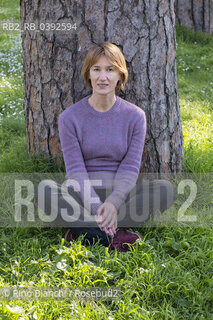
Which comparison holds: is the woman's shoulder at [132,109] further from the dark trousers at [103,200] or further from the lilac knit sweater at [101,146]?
the dark trousers at [103,200]

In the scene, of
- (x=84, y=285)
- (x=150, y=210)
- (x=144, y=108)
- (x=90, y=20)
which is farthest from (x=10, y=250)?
(x=90, y=20)

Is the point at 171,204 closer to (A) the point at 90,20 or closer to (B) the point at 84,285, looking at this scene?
(B) the point at 84,285

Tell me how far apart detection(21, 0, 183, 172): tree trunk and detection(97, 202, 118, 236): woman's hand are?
75 centimetres

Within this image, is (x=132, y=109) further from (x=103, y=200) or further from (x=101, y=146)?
(x=103, y=200)

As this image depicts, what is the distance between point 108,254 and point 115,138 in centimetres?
88

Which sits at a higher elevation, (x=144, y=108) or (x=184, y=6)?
(x=184, y=6)

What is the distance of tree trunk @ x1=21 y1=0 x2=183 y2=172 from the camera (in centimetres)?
309

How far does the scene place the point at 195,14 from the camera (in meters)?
7.30

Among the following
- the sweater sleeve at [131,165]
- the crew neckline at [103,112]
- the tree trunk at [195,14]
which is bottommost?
the sweater sleeve at [131,165]

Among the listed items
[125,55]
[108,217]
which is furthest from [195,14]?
[108,217]

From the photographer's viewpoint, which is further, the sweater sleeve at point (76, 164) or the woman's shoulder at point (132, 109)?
the woman's shoulder at point (132, 109)

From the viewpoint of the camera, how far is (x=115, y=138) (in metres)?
3.03

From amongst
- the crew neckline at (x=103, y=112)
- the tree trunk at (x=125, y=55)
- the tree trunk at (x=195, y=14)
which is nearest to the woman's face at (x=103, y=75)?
the crew neckline at (x=103, y=112)

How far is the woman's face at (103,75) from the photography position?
2.88 meters
